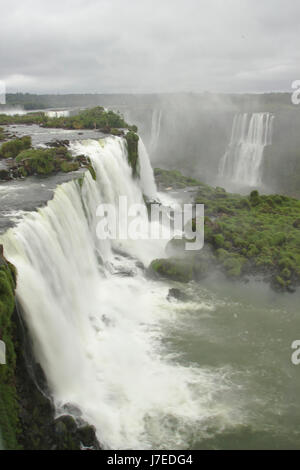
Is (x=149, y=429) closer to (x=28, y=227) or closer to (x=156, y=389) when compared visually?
(x=156, y=389)

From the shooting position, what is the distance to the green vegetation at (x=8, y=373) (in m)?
7.44

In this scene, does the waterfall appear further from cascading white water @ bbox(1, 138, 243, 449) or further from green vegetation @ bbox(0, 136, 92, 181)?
cascading white water @ bbox(1, 138, 243, 449)

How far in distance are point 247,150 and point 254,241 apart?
27.6 metres

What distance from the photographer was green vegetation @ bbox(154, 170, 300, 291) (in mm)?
18547

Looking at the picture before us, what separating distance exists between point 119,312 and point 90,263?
2354 mm

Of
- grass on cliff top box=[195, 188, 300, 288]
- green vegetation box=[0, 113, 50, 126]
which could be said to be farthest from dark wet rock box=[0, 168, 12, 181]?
green vegetation box=[0, 113, 50, 126]

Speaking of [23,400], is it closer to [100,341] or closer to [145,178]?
[100,341]

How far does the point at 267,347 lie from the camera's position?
13.1 meters

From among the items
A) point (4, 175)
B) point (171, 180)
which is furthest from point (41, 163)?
point (171, 180)

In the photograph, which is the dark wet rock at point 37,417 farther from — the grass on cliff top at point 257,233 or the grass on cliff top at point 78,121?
the grass on cliff top at point 78,121

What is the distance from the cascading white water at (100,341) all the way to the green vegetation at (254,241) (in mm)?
4495

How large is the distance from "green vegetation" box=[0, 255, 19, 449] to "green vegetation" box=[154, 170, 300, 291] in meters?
11.4
